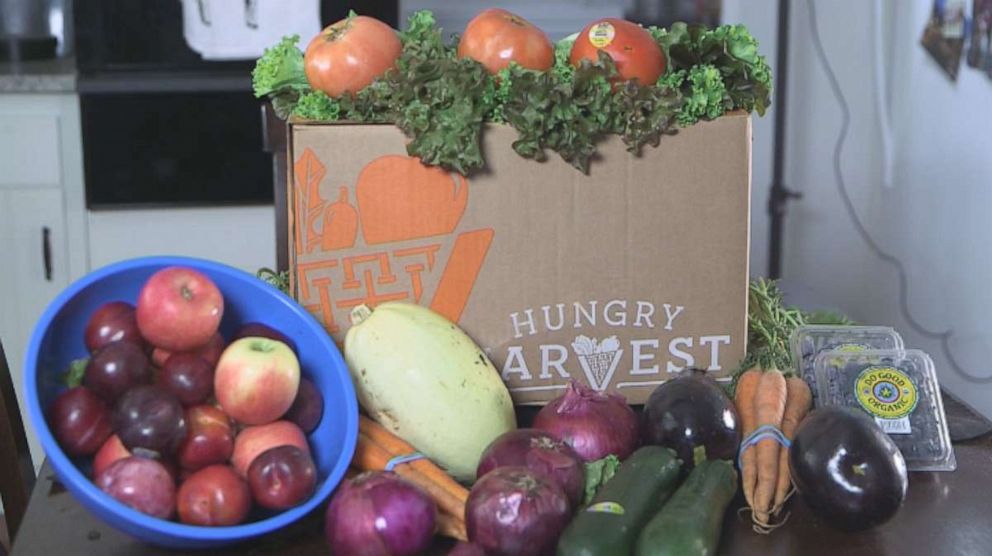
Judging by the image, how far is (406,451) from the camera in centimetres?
109

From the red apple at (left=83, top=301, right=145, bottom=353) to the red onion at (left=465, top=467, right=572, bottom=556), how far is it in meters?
0.32

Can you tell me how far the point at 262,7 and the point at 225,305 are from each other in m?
1.91

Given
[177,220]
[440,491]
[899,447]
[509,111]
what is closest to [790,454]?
[899,447]

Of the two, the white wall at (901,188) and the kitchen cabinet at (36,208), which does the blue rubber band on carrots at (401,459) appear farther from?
the kitchen cabinet at (36,208)

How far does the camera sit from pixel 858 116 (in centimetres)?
328

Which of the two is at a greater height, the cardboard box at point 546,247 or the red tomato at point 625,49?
the red tomato at point 625,49

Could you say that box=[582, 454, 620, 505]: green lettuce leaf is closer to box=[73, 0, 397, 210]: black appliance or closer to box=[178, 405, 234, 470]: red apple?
box=[178, 405, 234, 470]: red apple

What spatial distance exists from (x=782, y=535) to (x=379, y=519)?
0.34 meters

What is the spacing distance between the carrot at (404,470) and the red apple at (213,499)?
13cm

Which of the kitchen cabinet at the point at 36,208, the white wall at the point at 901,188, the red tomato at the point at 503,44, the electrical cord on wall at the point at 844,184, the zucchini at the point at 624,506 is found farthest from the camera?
the electrical cord on wall at the point at 844,184

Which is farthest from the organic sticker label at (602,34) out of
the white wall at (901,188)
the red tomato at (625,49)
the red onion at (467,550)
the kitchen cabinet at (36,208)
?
the kitchen cabinet at (36,208)

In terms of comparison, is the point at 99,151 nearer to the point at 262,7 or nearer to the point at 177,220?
the point at 177,220

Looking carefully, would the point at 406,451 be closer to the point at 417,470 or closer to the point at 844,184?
the point at 417,470

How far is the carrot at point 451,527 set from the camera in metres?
1.00
